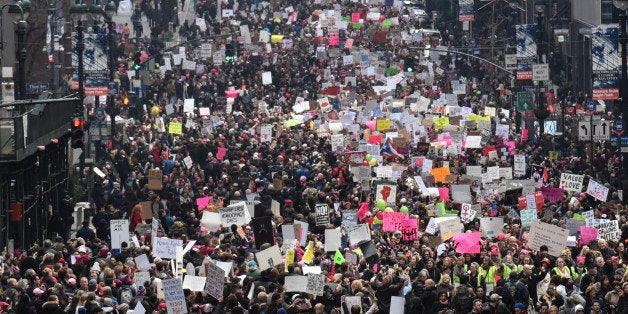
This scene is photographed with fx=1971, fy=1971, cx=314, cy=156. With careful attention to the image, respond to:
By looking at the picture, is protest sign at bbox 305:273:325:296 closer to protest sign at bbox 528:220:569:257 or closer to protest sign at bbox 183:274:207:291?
protest sign at bbox 183:274:207:291

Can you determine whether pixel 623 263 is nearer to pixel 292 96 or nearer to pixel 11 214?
pixel 11 214

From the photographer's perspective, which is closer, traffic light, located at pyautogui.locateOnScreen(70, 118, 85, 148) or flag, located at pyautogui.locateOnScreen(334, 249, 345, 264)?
flag, located at pyautogui.locateOnScreen(334, 249, 345, 264)

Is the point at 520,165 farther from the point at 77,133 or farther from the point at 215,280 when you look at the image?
the point at 215,280

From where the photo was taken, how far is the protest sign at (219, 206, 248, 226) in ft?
119

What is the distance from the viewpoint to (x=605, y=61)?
165ft

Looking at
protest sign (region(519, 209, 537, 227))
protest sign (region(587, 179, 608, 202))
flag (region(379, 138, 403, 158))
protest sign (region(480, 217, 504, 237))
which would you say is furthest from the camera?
flag (region(379, 138, 403, 158))

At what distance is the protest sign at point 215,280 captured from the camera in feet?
93.0

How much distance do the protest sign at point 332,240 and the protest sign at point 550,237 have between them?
3.44 metres

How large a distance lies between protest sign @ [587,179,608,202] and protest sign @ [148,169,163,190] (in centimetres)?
1128

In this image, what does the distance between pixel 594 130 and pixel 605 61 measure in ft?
8.02

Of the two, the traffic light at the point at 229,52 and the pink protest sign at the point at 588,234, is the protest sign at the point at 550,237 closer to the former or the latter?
the pink protest sign at the point at 588,234

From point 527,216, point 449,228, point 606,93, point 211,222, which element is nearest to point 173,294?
point 449,228

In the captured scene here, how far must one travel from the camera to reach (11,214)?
129 ft

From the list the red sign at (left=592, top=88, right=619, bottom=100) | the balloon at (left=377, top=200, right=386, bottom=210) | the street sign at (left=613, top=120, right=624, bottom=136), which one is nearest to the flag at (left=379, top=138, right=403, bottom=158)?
the street sign at (left=613, top=120, right=624, bottom=136)
